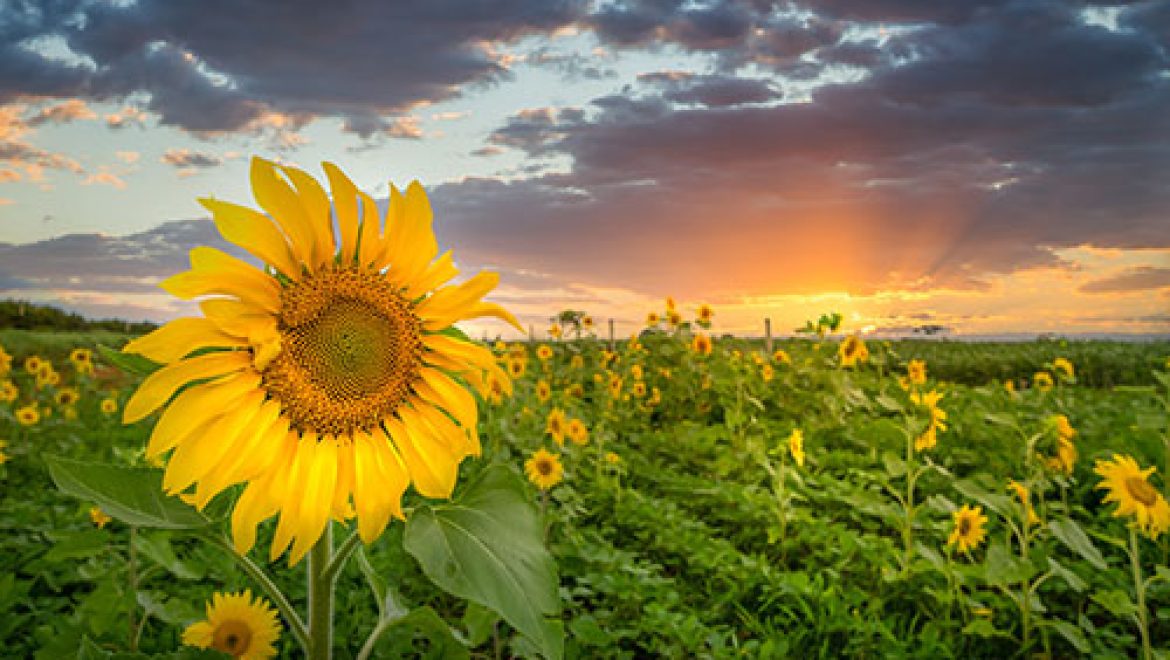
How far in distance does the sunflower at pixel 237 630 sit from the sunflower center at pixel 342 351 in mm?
1274

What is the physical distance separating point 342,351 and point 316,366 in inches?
1.9

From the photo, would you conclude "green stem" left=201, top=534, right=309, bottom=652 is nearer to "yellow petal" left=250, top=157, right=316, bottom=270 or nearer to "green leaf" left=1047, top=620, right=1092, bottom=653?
"yellow petal" left=250, top=157, right=316, bottom=270

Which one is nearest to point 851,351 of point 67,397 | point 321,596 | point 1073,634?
point 1073,634

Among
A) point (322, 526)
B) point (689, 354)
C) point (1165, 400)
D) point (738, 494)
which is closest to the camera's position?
point (322, 526)

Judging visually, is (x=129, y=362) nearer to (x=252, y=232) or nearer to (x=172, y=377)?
(x=172, y=377)

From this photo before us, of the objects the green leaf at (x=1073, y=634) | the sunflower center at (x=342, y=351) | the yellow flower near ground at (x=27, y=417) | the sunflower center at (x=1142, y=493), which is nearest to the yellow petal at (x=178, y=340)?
the sunflower center at (x=342, y=351)

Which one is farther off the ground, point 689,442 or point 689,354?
point 689,354

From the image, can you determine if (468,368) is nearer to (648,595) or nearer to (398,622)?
(398,622)

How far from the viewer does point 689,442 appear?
679 centimetres

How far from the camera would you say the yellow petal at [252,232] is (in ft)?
4.02

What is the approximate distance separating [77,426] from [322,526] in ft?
23.4

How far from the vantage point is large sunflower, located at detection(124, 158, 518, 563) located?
1.23m

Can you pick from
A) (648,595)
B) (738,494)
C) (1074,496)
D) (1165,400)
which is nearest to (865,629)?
(648,595)

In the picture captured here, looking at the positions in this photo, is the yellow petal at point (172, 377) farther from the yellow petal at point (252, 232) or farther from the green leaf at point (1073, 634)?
the green leaf at point (1073, 634)
